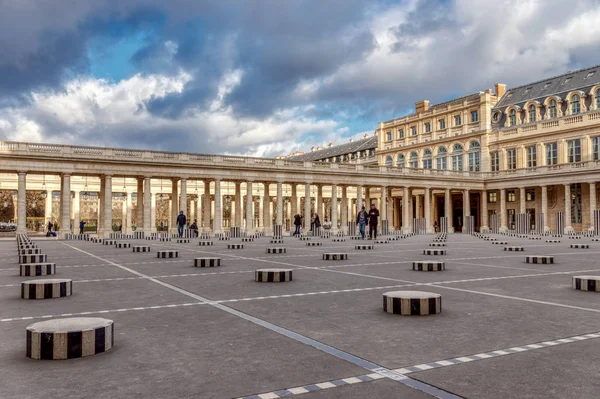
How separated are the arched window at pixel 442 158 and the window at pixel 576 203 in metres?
19.0

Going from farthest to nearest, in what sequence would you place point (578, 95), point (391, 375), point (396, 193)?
point (396, 193) < point (578, 95) < point (391, 375)

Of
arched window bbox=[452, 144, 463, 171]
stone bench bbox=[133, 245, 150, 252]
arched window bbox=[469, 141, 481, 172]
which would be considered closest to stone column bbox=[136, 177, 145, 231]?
stone bench bbox=[133, 245, 150, 252]

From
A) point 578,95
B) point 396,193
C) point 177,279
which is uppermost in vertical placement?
point 578,95

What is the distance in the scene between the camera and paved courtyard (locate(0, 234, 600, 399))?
14.1 ft

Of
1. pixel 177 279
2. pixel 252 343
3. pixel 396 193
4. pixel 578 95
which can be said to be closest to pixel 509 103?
pixel 578 95

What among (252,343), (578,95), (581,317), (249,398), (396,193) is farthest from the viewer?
(396,193)

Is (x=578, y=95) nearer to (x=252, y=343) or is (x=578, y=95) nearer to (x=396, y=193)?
(x=396, y=193)

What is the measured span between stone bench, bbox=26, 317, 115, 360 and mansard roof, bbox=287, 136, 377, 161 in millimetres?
90052

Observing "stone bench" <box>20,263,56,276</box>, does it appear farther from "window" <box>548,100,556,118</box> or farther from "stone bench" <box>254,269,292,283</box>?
"window" <box>548,100,556,118</box>

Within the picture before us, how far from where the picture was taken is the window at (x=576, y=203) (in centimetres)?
6097

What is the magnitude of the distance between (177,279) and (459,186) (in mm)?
63429

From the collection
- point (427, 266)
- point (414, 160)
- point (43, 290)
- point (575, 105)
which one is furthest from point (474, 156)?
point (43, 290)

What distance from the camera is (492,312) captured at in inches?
303

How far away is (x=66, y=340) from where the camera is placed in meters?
5.18
